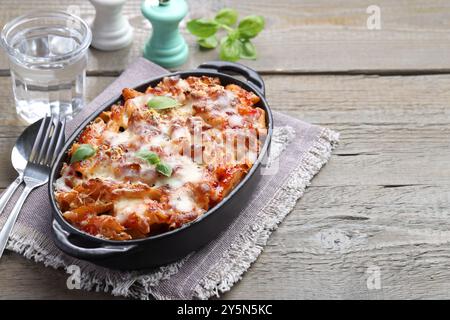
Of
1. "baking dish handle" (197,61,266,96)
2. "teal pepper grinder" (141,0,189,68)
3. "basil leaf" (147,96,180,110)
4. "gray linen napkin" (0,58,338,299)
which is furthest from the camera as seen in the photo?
"teal pepper grinder" (141,0,189,68)

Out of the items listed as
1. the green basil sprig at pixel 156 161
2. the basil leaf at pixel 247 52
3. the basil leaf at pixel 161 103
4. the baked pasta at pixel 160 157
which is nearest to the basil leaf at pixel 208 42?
the basil leaf at pixel 247 52

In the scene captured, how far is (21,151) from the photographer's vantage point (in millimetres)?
2242

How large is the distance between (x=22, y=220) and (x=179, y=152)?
0.46m

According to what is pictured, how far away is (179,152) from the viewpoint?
2020mm

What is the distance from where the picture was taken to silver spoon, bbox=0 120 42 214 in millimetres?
2145

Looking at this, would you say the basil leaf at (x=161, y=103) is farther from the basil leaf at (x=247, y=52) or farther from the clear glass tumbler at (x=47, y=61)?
the basil leaf at (x=247, y=52)

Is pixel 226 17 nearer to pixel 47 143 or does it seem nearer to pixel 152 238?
pixel 47 143

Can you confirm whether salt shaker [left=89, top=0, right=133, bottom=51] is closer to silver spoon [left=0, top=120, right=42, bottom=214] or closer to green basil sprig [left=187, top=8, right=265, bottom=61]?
green basil sprig [left=187, top=8, right=265, bottom=61]

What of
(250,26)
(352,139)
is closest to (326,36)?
(250,26)

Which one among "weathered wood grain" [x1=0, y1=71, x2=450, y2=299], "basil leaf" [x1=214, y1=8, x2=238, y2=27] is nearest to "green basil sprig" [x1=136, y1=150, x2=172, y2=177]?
"weathered wood grain" [x1=0, y1=71, x2=450, y2=299]

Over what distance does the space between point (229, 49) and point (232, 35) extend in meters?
0.06

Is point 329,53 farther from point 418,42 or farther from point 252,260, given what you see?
point 252,260

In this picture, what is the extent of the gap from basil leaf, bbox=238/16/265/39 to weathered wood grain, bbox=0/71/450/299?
185 millimetres

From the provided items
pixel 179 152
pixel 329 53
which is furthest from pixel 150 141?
pixel 329 53
